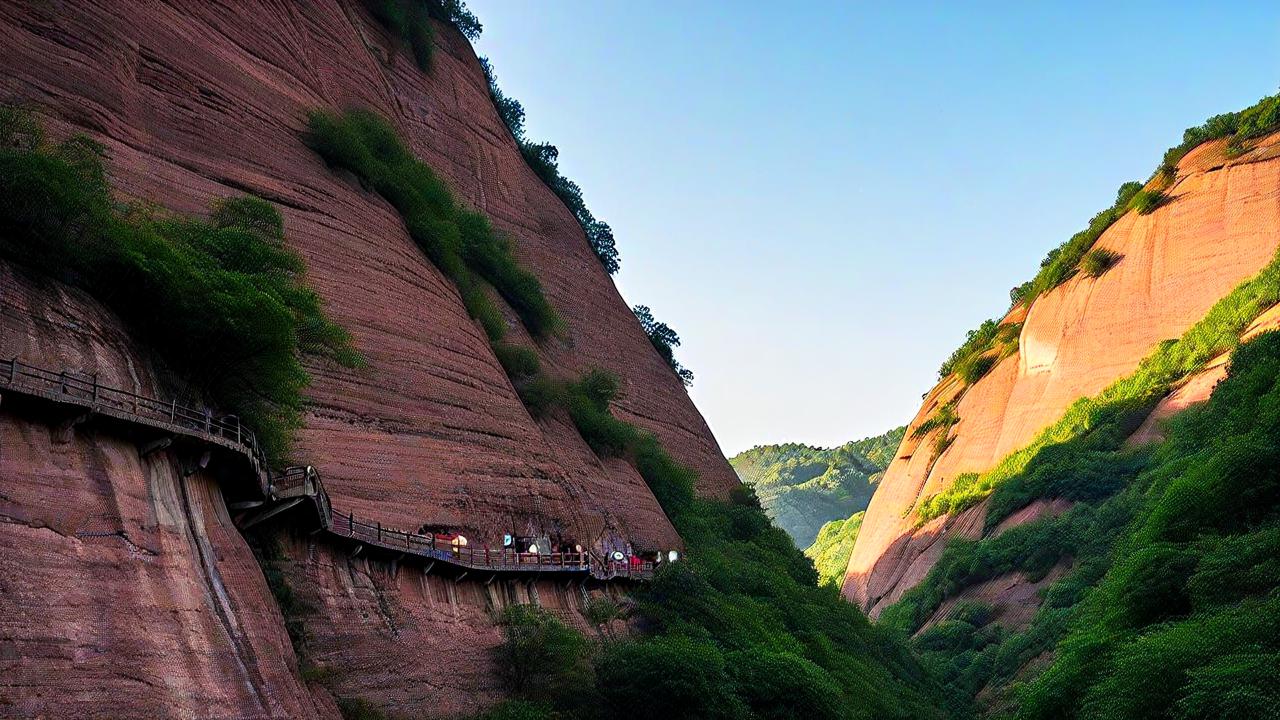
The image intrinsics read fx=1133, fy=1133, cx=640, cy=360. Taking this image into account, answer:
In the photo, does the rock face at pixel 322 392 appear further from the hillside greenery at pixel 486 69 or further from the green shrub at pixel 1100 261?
the green shrub at pixel 1100 261

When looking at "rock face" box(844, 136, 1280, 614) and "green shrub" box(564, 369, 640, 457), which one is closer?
"green shrub" box(564, 369, 640, 457)

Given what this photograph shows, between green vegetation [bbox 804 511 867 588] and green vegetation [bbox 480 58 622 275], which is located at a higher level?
green vegetation [bbox 480 58 622 275]

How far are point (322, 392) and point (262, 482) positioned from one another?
7432 mm

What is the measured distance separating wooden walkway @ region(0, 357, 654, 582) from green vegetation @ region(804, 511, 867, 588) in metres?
62.8

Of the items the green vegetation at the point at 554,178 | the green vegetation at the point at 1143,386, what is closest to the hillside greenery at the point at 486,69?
the green vegetation at the point at 554,178

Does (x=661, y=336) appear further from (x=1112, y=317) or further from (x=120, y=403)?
(x=120, y=403)

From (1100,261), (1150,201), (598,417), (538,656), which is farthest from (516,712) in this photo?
(1150,201)

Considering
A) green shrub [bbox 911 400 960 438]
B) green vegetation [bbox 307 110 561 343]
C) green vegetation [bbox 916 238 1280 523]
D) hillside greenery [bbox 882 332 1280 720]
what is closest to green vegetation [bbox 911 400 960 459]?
green shrub [bbox 911 400 960 438]

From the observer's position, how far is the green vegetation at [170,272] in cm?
1605

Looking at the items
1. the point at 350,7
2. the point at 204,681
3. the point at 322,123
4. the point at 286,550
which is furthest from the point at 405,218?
the point at 204,681

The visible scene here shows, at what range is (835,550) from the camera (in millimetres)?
118375

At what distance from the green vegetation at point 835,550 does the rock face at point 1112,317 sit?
15.7 metres

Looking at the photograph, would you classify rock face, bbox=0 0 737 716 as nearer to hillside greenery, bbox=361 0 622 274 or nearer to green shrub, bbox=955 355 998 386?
hillside greenery, bbox=361 0 622 274

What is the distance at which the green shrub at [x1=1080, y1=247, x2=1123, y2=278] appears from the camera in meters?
66.4
